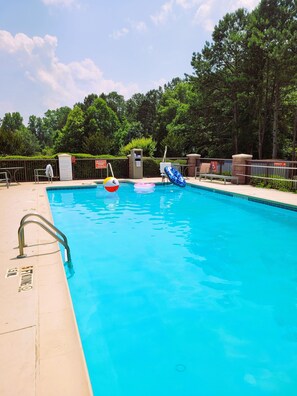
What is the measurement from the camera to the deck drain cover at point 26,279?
325 centimetres

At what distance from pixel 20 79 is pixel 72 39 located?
40.8 feet

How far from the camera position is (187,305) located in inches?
146

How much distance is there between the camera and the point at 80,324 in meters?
3.30

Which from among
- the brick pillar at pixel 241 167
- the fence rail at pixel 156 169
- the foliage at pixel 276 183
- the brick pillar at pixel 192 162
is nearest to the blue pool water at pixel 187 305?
the foliage at pixel 276 183

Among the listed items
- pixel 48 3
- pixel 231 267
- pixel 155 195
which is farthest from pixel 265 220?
pixel 48 3

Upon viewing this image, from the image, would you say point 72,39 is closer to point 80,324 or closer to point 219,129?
point 80,324

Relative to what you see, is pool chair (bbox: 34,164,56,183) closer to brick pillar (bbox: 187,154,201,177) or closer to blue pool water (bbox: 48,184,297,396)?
blue pool water (bbox: 48,184,297,396)

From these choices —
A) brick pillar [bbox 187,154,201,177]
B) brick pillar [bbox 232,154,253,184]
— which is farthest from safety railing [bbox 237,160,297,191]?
brick pillar [bbox 187,154,201,177]

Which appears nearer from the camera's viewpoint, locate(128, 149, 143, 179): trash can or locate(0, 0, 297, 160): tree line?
locate(128, 149, 143, 179): trash can

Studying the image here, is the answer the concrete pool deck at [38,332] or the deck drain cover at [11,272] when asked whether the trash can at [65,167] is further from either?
the deck drain cover at [11,272]

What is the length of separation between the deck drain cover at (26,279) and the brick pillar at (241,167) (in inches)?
481

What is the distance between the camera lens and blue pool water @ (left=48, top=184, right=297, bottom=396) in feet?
8.31

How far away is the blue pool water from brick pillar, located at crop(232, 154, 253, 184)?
6.43 m

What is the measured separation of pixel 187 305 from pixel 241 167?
11.7m
